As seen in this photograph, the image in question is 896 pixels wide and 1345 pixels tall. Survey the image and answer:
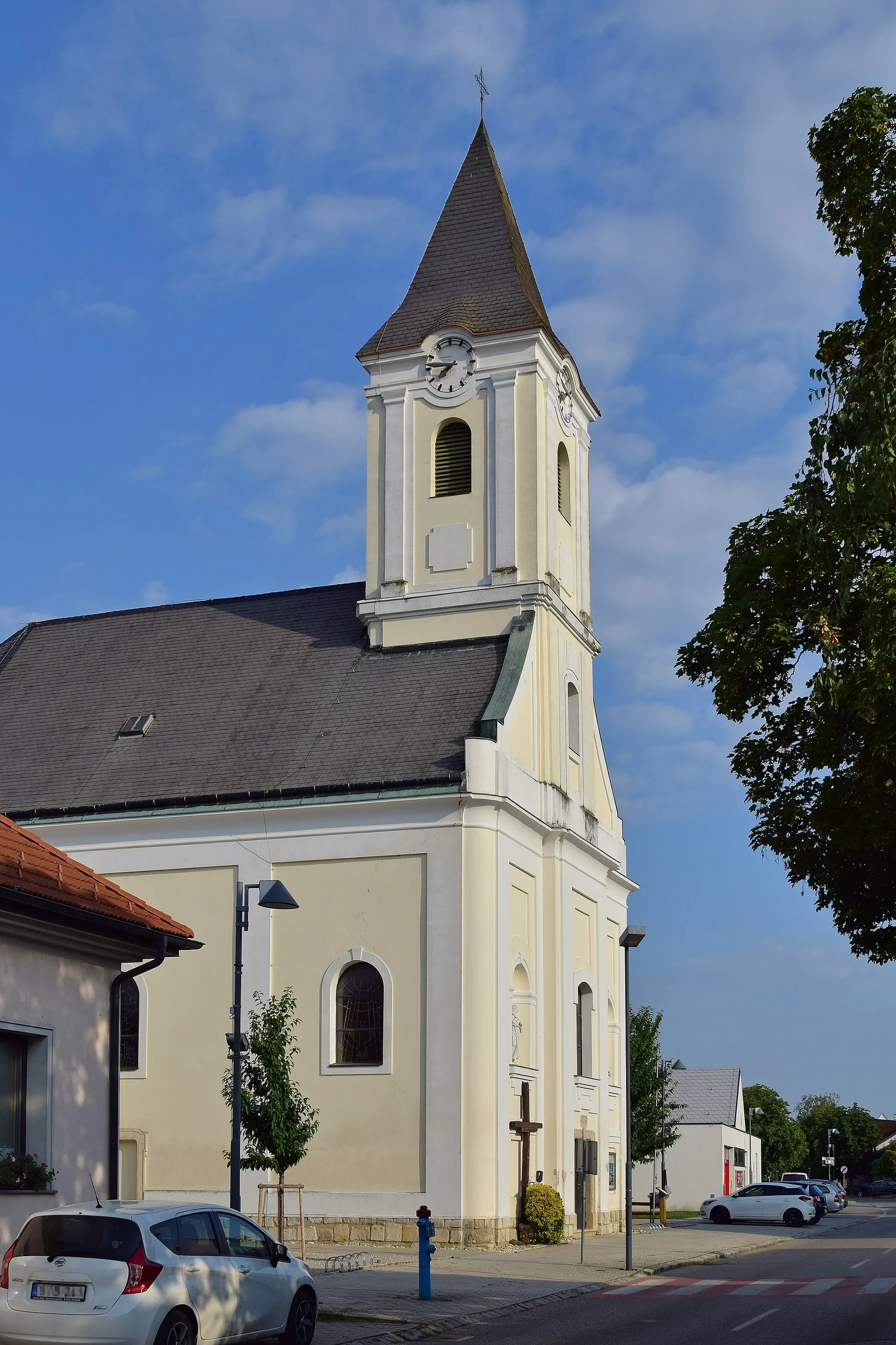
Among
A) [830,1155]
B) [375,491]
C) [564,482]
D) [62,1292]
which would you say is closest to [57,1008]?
[62,1292]

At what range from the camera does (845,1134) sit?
515 ft

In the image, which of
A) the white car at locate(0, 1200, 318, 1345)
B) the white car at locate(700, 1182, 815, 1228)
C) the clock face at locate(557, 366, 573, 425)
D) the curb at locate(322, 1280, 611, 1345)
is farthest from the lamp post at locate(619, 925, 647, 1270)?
the white car at locate(700, 1182, 815, 1228)

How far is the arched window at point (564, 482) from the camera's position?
41.6 metres

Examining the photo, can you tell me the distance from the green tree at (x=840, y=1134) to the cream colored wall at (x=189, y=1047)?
12818cm

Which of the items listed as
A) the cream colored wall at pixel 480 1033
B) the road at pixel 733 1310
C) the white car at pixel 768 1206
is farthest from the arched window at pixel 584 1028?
the white car at pixel 768 1206

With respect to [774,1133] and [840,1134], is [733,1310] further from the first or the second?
[840,1134]

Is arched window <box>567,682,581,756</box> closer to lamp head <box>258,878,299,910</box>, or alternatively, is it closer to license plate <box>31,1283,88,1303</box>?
lamp head <box>258,878,299,910</box>

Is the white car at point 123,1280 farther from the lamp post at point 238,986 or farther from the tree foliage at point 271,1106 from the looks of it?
the tree foliage at point 271,1106

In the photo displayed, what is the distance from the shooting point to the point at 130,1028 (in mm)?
35844

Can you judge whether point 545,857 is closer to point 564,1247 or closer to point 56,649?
point 564,1247

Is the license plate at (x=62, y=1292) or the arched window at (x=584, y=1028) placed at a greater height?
the arched window at (x=584, y=1028)

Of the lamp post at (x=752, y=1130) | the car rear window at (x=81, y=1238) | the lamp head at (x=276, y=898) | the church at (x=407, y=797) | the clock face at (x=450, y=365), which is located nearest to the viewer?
the car rear window at (x=81, y=1238)

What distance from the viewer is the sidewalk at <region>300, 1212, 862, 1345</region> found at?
18.6m

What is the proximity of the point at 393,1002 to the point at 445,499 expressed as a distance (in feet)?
42.5
